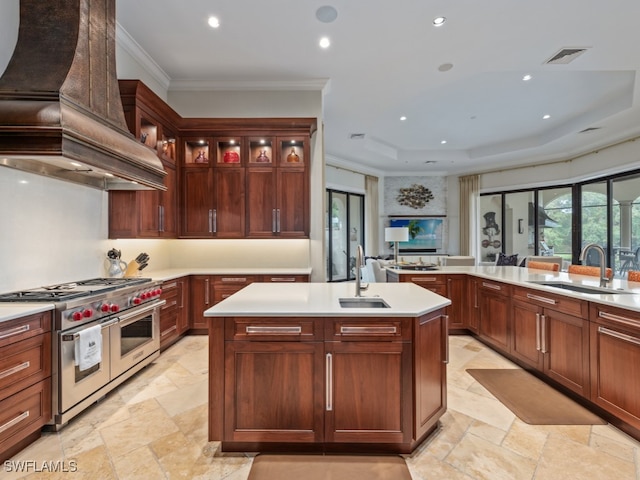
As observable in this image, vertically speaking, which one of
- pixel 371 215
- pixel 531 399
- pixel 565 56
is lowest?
pixel 531 399

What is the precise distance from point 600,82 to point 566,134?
155cm

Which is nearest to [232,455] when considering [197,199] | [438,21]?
[197,199]

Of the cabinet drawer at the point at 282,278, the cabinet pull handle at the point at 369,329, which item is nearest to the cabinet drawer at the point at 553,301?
the cabinet pull handle at the point at 369,329

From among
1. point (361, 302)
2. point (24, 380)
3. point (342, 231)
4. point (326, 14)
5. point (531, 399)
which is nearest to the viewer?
point (24, 380)

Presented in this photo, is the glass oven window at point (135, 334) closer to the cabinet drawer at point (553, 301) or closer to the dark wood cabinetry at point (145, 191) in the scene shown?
the dark wood cabinetry at point (145, 191)

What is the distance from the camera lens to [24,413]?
188 cm

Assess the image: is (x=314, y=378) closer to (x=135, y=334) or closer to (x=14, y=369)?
(x=14, y=369)

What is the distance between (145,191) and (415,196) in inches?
286

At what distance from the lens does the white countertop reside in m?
1.78

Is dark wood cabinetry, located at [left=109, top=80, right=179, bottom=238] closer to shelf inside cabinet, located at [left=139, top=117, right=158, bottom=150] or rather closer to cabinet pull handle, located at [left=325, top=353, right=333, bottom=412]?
shelf inside cabinet, located at [left=139, top=117, right=158, bottom=150]

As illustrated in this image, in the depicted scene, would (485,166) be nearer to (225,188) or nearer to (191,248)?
(225,188)

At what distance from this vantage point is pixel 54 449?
1950 millimetres

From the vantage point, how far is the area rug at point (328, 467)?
1703mm

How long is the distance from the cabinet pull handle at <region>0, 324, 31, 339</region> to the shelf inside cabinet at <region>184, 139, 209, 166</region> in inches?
112
